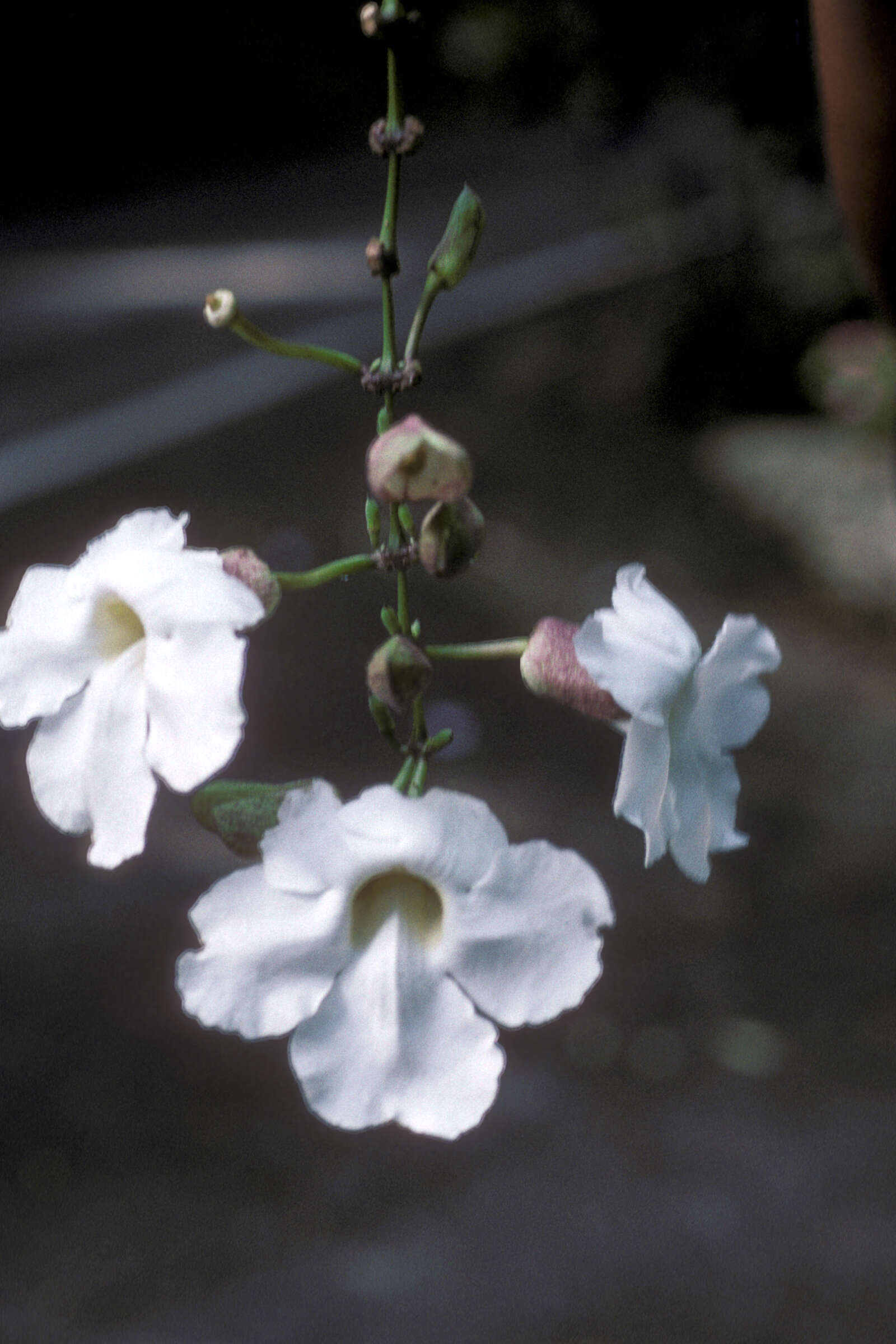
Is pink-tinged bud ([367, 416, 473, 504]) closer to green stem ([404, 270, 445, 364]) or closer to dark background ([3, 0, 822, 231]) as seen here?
green stem ([404, 270, 445, 364])

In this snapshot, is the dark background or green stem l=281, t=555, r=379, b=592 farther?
the dark background

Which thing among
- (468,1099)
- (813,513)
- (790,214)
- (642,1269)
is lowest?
(642,1269)

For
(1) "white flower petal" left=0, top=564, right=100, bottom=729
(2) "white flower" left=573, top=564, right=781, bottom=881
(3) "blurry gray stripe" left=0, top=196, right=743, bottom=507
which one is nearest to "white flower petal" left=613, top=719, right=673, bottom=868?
(2) "white flower" left=573, top=564, right=781, bottom=881

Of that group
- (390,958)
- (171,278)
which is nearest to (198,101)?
(171,278)

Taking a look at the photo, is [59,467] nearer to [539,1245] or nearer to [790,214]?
[790,214]

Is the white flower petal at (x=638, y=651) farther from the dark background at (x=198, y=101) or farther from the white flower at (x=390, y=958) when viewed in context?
→ the dark background at (x=198, y=101)

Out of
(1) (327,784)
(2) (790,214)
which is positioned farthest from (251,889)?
(2) (790,214)

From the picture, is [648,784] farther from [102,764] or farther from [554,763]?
[554,763]
